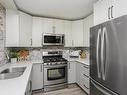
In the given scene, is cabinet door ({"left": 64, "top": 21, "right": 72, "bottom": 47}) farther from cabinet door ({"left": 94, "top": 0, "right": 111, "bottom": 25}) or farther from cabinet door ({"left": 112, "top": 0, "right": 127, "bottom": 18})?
cabinet door ({"left": 112, "top": 0, "right": 127, "bottom": 18})

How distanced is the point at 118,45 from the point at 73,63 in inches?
83.1

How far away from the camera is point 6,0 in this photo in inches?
77.7

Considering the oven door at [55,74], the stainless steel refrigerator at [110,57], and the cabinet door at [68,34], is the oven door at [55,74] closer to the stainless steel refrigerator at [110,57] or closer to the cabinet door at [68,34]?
the cabinet door at [68,34]

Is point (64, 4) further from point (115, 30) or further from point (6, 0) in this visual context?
point (115, 30)

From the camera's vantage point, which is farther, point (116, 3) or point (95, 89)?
point (95, 89)

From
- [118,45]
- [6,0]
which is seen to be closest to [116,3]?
[118,45]

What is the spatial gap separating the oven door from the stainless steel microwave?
0.74 metres

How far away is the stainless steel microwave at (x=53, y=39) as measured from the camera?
3125 mm

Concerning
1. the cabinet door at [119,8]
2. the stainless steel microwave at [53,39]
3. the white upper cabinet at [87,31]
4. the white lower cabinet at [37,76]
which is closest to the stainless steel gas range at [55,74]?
the white lower cabinet at [37,76]

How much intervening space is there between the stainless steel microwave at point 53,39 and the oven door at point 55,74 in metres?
0.74

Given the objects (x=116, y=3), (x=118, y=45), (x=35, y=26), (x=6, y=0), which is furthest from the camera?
(x=35, y=26)

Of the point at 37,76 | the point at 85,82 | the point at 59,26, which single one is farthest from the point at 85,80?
the point at 59,26

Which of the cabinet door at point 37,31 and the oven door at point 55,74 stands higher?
the cabinet door at point 37,31

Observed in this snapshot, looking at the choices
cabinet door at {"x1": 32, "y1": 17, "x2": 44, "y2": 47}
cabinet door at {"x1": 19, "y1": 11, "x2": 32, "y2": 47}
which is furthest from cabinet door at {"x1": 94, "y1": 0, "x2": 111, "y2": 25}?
cabinet door at {"x1": 19, "y1": 11, "x2": 32, "y2": 47}
